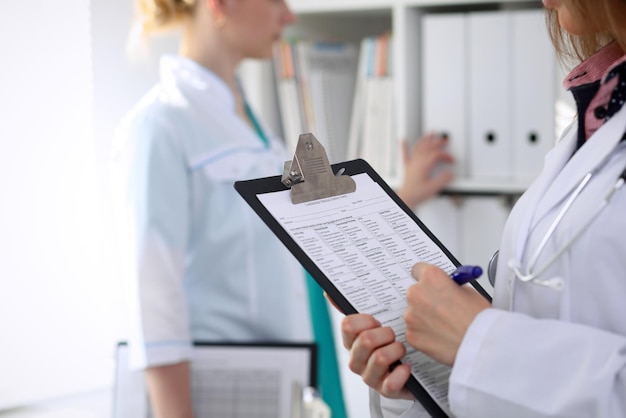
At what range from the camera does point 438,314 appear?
80cm

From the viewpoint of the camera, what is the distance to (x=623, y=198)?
2.46 feet

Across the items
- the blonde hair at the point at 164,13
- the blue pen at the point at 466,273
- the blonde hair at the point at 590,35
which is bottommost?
the blue pen at the point at 466,273

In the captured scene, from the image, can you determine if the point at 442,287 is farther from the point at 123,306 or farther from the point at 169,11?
the point at 123,306

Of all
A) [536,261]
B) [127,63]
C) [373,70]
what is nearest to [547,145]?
[373,70]

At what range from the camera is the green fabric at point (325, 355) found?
5.94 feet

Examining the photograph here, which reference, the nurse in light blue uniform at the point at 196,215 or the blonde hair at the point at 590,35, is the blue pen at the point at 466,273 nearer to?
the blonde hair at the point at 590,35

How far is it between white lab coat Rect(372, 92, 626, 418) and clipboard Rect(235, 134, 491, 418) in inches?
3.5

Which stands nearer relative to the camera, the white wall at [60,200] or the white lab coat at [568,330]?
the white lab coat at [568,330]

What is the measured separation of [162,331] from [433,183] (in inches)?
34.7

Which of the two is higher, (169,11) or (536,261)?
(169,11)

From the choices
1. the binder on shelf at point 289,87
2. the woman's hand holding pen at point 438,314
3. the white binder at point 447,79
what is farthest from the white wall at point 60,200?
the woman's hand holding pen at point 438,314

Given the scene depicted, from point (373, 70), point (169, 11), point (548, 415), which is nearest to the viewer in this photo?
point (548, 415)

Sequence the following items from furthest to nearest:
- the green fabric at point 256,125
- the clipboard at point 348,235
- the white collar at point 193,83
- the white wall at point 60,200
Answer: the white wall at point 60,200, the green fabric at point 256,125, the white collar at point 193,83, the clipboard at point 348,235

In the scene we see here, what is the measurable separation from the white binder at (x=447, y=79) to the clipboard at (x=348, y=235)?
1.32 meters
